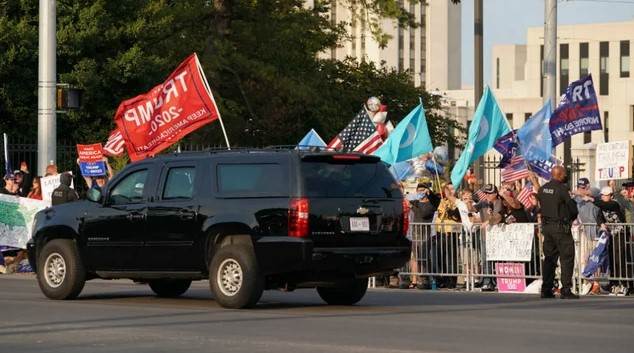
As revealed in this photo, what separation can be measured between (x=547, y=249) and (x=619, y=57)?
328 ft

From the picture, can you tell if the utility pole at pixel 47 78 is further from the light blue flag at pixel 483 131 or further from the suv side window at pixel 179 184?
the suv side window at pixel 179 184

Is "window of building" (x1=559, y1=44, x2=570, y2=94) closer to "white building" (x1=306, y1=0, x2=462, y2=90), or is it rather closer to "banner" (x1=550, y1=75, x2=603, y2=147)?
"white building" (x1=306, y1=0, x2=462, y2=90)

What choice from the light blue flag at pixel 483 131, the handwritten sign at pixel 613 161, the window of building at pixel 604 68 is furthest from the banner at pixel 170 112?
the window of building at pixel 604 68

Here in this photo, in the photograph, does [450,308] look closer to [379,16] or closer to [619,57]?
[379,16]

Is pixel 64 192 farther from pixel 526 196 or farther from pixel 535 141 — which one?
pixel 535 141

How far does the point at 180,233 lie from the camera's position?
1844 centimetres

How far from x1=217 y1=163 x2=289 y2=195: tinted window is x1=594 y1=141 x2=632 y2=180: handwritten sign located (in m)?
9.03

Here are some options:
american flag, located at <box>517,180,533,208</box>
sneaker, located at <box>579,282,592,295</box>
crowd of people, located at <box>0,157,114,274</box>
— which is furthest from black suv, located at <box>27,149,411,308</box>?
crowd of people, located at <box>0,157,114,274</box>

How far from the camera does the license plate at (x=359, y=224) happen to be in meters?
17.8

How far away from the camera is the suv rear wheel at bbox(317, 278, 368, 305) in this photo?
19016 millimetres

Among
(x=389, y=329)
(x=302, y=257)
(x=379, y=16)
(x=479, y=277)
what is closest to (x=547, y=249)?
(x=479, y=277)

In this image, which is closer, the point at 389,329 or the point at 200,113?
the point at 389,329

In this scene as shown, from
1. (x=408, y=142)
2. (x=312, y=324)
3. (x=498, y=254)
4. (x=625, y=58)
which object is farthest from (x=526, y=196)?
(x=625, y=58)

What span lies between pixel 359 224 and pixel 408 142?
960cm
